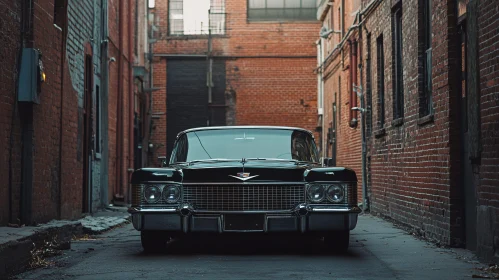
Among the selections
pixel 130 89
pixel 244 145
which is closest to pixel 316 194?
pixel 244 145

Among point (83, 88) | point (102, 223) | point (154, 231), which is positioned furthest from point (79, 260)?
point (83, 88)

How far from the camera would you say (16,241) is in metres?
7.96

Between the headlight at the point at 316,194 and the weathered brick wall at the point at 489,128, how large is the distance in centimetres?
163

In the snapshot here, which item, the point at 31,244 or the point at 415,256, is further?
the point at 415,256

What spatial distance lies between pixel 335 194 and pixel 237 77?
22713 millimetres

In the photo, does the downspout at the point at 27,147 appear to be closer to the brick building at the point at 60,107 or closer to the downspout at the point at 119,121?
the brick building at the point at 60,107

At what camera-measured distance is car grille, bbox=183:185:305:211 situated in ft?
30.4

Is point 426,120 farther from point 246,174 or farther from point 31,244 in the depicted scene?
point 31,244

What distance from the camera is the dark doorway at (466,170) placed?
9.94 metres

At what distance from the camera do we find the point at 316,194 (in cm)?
931

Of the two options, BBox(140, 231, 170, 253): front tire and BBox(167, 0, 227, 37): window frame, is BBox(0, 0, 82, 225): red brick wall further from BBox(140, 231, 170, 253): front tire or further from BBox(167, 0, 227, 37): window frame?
BBox(167, 0, 227, 37): window frame

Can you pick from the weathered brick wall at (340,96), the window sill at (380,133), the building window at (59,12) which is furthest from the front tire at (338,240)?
the weathered brick wall at (340,96)

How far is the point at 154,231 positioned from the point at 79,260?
0.85 meters

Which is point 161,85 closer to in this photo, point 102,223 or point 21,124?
point 102,223
